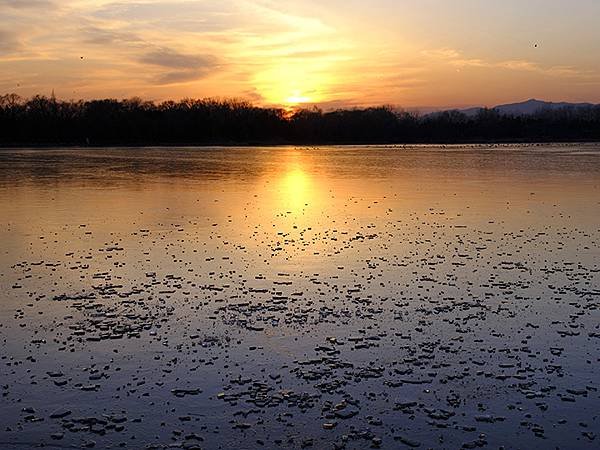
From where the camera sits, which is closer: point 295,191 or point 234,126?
point 295,191

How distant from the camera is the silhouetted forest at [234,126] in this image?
105 metres

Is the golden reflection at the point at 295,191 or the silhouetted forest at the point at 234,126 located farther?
the silhouetted forest at the point at 234,126

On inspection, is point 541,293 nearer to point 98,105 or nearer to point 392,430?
point 392,430

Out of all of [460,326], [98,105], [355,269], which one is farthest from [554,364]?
[98,105]

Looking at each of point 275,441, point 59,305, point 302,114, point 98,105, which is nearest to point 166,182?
point 59,305

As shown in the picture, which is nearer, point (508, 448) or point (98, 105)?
point (508, 448)

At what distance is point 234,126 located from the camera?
116375 mm

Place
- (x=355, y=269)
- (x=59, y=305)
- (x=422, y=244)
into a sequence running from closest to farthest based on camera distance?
(x=59, y=305) → (x=355, y=269) → (x=422, y=244)

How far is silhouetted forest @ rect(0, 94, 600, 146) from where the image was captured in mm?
104812

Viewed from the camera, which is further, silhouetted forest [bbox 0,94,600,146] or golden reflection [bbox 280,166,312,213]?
silhouetted forest [bbox 0,94,600,146]

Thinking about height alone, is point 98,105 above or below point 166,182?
above

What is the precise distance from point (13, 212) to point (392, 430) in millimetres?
15438

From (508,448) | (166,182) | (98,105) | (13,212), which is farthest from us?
(98,105)

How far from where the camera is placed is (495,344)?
748cm
